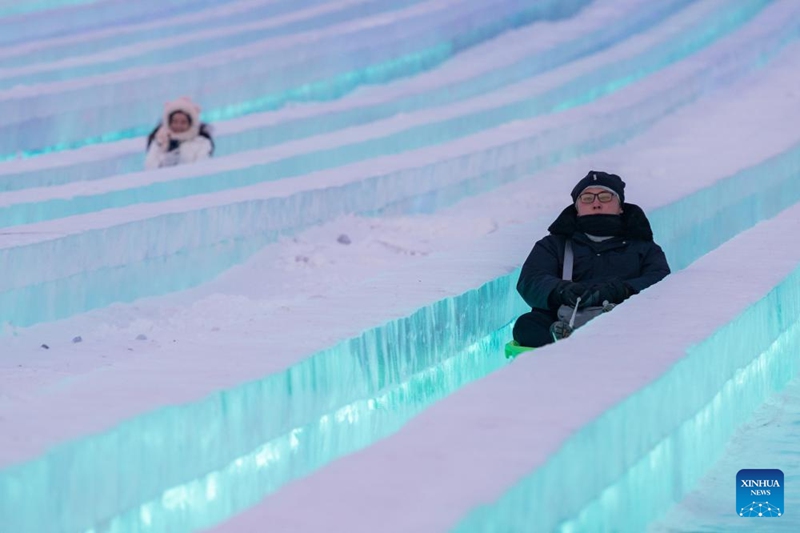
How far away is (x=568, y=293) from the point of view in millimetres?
5152

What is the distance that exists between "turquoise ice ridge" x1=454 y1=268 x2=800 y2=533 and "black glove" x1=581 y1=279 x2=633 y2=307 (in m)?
0.57

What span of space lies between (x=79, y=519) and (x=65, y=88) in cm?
1017

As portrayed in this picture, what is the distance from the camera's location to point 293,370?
13.7ft

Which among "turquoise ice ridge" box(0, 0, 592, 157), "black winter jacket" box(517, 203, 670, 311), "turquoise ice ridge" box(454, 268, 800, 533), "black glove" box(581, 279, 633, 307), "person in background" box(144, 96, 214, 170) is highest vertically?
"turquoise ice ridge" box(0, 0, 592, 157)

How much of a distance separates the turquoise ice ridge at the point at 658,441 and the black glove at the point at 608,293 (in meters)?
0.57

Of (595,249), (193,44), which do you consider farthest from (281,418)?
(193,44)

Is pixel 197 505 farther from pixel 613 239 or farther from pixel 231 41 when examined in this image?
pixel 231 41

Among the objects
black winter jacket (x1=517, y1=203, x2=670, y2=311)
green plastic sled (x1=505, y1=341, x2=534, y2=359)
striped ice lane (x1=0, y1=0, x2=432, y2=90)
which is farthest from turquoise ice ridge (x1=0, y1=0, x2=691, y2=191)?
green plastic sled (x1=505, y1=341, x2=534, y2=359)

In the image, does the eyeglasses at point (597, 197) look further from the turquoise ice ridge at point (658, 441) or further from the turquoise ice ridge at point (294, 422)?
the turquoise ice ridge at point (658, 441)

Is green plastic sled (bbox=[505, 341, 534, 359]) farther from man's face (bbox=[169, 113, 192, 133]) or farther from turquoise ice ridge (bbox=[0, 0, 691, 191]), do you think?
turquoise ice ridge (bbox=[0, 0, 691, 191])

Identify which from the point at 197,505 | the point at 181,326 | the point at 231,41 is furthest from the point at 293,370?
the point at 231,41

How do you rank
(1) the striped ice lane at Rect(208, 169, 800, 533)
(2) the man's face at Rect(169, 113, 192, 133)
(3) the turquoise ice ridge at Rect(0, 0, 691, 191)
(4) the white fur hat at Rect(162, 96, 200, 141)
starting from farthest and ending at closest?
1. (3) the turquoise ice ridge at Rect(0, 0, 691, 191)
2. (2) the man's face at Rect(169, 113, 192, 133)
3. (4) the white fur hat at Rect(162, 96, 200, 141)
4. (1) the striped ice lane at Rect(208, 169, 800, 533)

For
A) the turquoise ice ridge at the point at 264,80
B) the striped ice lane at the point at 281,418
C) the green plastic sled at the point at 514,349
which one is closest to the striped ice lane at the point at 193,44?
the turquoise ice ridge at the point at 264,80

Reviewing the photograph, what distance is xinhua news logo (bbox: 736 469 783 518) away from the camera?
3.55 m
